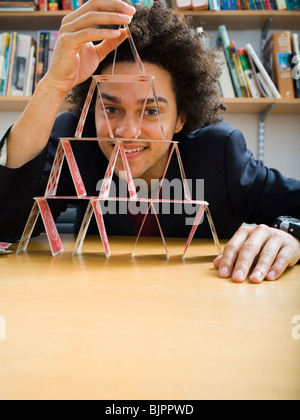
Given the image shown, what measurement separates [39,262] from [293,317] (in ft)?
2.03

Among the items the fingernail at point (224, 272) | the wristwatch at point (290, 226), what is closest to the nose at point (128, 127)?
the wristwatch at point (290, 226)

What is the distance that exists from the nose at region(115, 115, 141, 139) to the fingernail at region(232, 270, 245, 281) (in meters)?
0.71

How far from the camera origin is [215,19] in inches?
107

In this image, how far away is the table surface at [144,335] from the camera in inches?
16.2

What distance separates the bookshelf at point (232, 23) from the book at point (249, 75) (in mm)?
57

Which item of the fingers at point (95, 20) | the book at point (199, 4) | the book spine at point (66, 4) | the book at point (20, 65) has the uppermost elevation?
the book spine at point (66, 4)

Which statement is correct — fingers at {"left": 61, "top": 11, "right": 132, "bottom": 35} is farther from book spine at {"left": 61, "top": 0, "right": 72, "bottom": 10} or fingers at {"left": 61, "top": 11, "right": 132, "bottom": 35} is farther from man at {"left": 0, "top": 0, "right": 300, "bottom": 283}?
book spine at {"left": 61, "top": 0, "right": 72, "bottom": 10}

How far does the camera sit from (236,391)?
Answer: 1.32 feet

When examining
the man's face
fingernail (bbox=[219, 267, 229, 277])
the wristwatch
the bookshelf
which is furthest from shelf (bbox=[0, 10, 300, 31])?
fingernail (bbox=[219, 267, 229, 277])

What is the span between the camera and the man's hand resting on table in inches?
36.6

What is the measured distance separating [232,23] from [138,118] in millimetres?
1567

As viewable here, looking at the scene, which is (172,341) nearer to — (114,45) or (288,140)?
(114,45)

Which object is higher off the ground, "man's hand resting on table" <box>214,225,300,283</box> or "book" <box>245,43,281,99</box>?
"book" <box>245,43,281,99</box>

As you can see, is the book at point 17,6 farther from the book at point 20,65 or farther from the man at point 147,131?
the man at point 147,131
